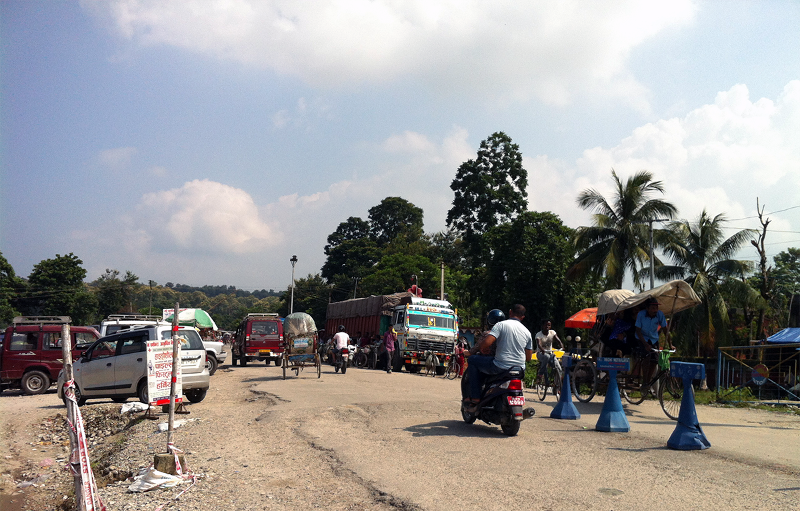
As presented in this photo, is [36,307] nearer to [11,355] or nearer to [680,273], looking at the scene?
[11,355]

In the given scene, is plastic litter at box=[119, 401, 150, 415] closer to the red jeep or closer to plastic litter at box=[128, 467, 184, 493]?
the red jeep

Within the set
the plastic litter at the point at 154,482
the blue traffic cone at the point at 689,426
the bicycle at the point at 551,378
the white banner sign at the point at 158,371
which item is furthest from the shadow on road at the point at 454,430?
the bicycle at the point at 551,378

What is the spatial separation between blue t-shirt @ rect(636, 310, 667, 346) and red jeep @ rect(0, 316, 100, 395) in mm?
15285

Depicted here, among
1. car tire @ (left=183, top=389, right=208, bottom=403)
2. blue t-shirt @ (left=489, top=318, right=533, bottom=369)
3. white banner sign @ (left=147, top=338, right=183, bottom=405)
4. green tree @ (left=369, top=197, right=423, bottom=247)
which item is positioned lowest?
car tire @ (left=183, top=389, right=208, bottom=403)

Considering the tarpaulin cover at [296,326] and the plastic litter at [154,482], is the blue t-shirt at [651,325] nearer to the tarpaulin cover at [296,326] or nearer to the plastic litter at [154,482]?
the plastic litter at [154,482]

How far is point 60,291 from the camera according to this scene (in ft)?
182

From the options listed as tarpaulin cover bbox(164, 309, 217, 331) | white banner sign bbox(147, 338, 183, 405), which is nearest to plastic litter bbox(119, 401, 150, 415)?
white banner sign bbox(147, 338, 183, 405)

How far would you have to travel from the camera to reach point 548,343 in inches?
580

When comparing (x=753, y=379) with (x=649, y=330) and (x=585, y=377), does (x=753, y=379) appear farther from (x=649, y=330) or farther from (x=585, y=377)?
(x=649, y=330)

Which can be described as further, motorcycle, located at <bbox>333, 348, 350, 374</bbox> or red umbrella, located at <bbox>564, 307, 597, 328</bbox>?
red umbrella, located at <bbox>564, 307, 597, 328</bbox>

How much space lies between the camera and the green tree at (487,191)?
48344 millimetres

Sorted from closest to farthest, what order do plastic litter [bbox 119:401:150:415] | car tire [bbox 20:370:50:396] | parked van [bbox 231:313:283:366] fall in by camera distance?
1. plastic litter [bbox 119:401:150:415]
2. car tire [bbox 20:370:50:396]
3. parked van [bbox 231:313:283:366]

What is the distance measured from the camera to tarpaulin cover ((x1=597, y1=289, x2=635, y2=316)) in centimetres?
1213

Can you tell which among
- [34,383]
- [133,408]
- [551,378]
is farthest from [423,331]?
[133,408]
